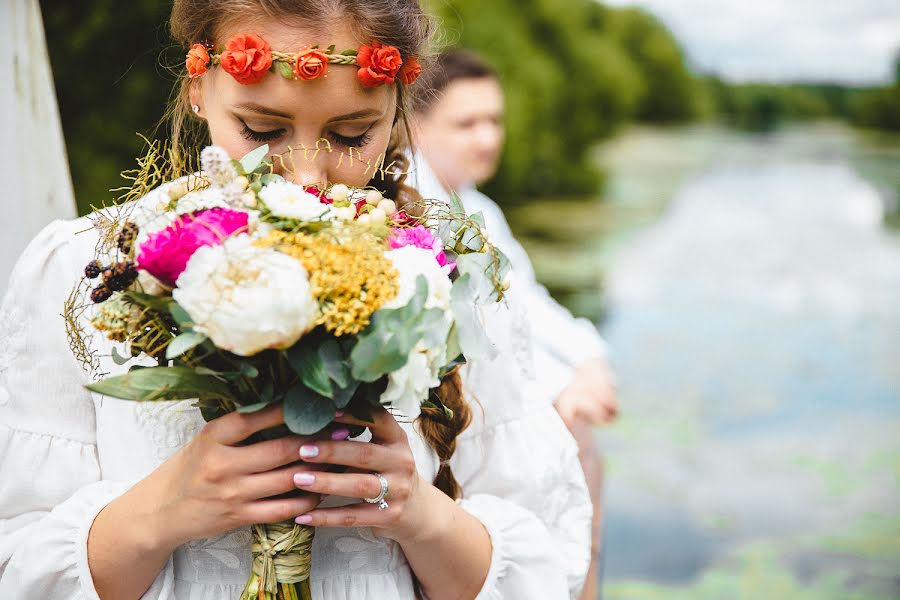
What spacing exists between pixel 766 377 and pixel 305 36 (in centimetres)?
467

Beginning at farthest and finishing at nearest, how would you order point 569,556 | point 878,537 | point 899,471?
1. point 899,471
2. point 878,537
3. point 569,556

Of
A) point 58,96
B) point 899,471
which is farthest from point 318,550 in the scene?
point 899,471

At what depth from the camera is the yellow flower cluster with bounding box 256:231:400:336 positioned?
953 millimetres

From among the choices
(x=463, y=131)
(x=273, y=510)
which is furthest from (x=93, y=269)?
(x=463, y=131)

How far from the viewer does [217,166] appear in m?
1.04

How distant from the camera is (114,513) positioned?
1.21m

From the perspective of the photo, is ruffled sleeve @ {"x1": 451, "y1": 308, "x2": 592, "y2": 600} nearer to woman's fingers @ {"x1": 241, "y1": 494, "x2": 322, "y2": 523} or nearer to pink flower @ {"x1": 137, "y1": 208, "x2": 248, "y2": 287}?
woman's fingers @ {"x1": 241, "y1": 494, "x2": 322, "y2": 523}

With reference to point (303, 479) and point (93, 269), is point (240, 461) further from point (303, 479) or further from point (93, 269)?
point (93, 269)

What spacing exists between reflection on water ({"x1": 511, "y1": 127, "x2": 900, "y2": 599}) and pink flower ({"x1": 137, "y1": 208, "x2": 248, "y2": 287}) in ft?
12.9

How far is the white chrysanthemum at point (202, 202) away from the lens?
3.40 feet

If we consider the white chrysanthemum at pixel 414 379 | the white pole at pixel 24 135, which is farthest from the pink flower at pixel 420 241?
the white pole at pixel 24 135

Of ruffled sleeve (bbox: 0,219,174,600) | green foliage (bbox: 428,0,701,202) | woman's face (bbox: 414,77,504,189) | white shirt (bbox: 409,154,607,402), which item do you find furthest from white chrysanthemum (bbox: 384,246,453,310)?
green foliage (bbox: 428,0,701,202)

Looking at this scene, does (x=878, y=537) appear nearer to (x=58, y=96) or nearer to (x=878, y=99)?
(x=878, y=99)

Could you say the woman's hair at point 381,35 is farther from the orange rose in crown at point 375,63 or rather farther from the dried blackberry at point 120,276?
the dried blackberry at point 120,276
